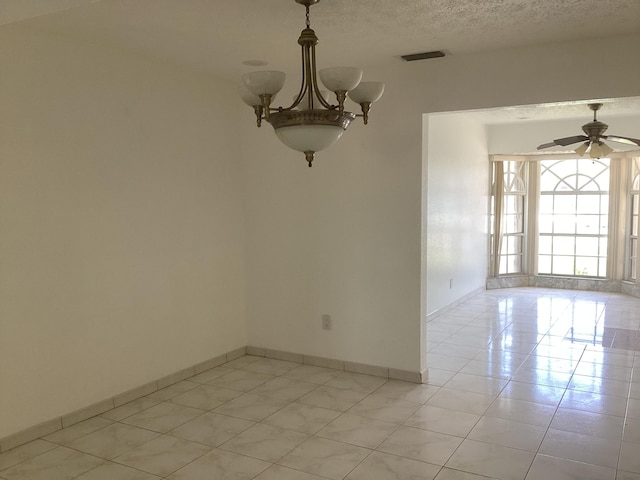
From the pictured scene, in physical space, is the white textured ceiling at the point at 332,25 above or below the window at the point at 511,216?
above

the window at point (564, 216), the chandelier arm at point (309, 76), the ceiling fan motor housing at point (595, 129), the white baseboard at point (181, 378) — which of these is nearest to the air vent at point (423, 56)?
the chandelier arm at point (309, 76)

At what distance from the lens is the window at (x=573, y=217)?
8172mm

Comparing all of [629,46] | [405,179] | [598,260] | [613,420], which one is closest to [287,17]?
[405,179]

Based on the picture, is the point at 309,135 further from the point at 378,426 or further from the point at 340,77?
the point at 378,426

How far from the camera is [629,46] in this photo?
A: 3.24m

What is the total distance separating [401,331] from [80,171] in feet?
8.34

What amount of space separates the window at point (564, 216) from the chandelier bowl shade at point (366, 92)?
245 inches

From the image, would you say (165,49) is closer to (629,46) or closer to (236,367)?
(236,367)

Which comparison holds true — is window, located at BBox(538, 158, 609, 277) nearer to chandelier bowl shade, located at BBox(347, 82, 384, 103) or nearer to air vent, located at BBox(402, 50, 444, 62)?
air vent, located at BBox(402, 50, 444, 62)

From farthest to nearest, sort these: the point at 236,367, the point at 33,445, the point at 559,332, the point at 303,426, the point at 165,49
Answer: the point at 559,332 < the point at 236,367 < the point at 165,49 < the point at 303,426 < the point at 33,445

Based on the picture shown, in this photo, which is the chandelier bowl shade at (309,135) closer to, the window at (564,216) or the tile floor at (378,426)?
the tile floor at (378,426)

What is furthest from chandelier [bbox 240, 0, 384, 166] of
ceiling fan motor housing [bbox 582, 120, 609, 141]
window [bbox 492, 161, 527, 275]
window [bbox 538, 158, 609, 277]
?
window [bbox 538, 158, 609, 277]

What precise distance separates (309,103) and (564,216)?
7.34 metres

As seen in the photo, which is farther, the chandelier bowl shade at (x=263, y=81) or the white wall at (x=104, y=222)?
the white wall at (x=104, y=222)
